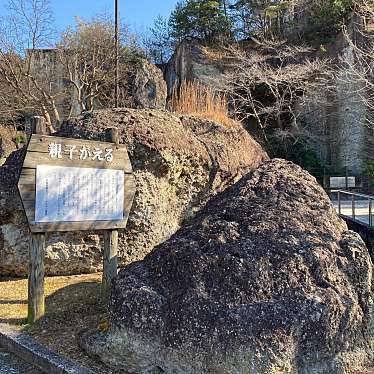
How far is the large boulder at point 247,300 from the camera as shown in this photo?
8.06 feet

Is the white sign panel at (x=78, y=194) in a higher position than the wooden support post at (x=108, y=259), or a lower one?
higher

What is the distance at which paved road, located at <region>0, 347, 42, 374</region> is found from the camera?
302 cm

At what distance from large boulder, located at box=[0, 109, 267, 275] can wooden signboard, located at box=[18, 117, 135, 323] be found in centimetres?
100

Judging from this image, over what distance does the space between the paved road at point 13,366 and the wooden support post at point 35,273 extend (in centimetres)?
46

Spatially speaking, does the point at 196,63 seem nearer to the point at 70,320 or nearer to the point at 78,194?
the point at 78,194

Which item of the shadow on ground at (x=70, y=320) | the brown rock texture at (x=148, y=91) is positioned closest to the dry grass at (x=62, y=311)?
the shadow on ground at (x=70, y=320)

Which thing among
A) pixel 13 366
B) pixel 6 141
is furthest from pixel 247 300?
pixel 6 141

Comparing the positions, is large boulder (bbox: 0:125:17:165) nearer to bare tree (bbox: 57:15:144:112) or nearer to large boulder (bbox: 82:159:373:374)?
bare tree (bbox: 57:15:144:112)

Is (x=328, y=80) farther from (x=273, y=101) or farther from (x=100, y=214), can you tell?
(x=100, y=214)

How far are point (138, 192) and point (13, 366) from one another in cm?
244

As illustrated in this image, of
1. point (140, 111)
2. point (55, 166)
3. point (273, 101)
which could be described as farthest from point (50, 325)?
point (273, 101)

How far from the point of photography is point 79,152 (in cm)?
383

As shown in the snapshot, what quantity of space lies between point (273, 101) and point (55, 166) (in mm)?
18045

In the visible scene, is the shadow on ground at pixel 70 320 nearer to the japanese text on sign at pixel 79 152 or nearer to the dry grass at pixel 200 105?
the japanese text on sign at pixel 79 152
